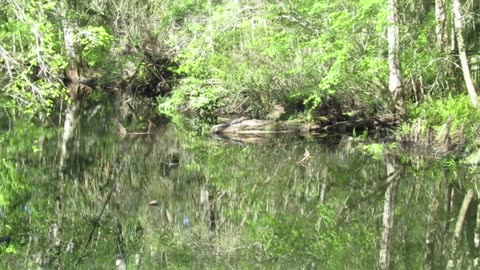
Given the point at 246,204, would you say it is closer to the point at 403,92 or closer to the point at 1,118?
the point at 403,92

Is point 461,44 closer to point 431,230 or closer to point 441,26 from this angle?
point 441,26

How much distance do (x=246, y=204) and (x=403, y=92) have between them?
7.73m

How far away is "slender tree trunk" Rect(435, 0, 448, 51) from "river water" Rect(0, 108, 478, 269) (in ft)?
10.5

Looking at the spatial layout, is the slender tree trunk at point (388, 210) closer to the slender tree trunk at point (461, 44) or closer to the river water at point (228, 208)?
the river water at point (228, 208)

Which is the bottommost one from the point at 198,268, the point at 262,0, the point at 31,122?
the point at 198,268

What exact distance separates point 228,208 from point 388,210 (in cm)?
231

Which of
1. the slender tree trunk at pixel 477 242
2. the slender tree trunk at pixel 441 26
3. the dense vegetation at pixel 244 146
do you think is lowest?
the slender tree trunk at pixel 477 242

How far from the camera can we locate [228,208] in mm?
8758

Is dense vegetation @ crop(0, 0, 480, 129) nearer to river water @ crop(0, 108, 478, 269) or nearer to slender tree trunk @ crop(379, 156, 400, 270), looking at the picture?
river water @ crop(0, 108, 478, 269)

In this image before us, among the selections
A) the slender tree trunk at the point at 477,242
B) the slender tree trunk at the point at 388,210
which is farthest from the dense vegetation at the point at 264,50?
the slender tree trunk at the point at 477,242

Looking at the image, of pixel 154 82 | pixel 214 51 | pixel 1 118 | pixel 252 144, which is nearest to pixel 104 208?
pixel 252 144

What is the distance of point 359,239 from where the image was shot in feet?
22.9

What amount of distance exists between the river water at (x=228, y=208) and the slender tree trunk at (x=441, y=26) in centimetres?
320

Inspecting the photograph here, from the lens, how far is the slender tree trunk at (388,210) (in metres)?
6.29
